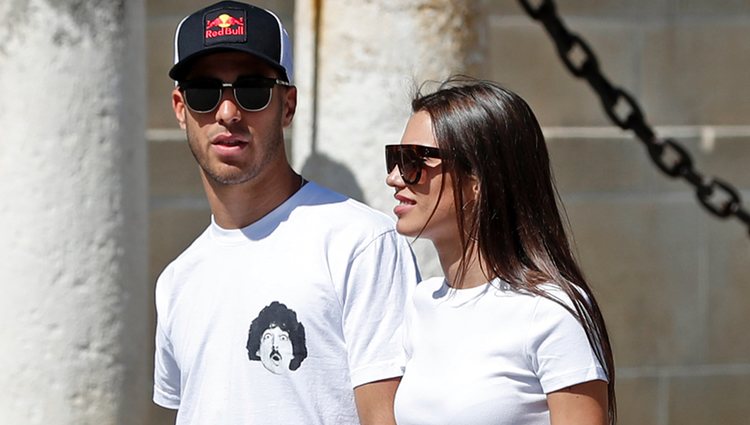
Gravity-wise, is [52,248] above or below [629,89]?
below

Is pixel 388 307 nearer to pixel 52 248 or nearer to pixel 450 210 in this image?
pixel 450 210

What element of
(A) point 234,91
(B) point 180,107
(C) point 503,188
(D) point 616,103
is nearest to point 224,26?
(A) point 234,91

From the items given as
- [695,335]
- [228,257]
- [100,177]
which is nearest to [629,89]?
[695,335]

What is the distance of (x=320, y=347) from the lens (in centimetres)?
252

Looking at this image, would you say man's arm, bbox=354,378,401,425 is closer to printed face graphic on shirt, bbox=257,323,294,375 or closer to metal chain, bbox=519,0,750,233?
printed face graphic on shirt, bbox=257,323,294,375

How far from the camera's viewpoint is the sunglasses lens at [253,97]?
269cm

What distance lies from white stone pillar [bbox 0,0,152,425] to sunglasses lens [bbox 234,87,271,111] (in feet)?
4.05

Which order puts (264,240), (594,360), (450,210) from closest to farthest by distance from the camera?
(594,360)
(450,210)
(264,240)

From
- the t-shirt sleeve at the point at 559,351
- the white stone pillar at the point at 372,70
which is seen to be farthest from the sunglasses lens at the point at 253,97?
the white stone pillar at the point at 372,70

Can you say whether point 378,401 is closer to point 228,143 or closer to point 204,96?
point 228,143

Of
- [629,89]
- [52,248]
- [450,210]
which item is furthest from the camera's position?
[629,89]

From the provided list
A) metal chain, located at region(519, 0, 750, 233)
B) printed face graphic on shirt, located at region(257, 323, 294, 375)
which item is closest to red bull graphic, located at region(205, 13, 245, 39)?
printed face graphic on shirt, located at region(257, 323, 294, 375)

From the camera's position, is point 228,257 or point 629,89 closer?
point 228,257

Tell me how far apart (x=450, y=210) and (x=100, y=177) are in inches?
70.3
